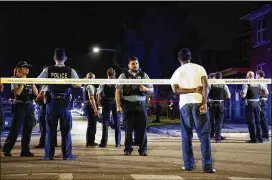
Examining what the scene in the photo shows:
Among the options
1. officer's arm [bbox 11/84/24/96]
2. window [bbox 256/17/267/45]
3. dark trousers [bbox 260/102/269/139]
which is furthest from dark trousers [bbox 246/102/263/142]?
window [bbox 256/17/267/45]

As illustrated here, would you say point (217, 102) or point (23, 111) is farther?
point (217, 102)

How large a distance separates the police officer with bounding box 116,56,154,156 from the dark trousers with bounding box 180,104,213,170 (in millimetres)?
2322

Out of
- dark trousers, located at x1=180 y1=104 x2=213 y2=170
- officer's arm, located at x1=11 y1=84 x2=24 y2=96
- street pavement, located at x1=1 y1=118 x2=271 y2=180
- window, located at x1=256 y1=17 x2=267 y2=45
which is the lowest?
street pavement, located at x1=1 y1=118 x2=271 y2=180

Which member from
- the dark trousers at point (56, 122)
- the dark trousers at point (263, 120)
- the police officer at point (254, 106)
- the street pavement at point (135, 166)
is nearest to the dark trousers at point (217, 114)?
the police officer at point (254, 106)

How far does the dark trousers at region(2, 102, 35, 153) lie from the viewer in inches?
377

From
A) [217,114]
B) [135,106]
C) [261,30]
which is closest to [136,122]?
[135,106]

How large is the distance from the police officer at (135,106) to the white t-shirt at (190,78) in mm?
2269

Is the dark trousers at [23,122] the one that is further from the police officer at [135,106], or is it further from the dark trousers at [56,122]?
the police officer at [135,106]

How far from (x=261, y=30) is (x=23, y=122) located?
24.1 metres

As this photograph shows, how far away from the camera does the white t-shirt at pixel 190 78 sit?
7.53 m

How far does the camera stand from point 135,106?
32.6 feet

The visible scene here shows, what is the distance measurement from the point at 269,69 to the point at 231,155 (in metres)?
21.4

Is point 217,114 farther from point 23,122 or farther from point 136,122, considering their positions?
point 23,122

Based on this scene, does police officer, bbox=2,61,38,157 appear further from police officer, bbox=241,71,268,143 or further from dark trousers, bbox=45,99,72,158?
police officer, bbox=241,71,268,143
